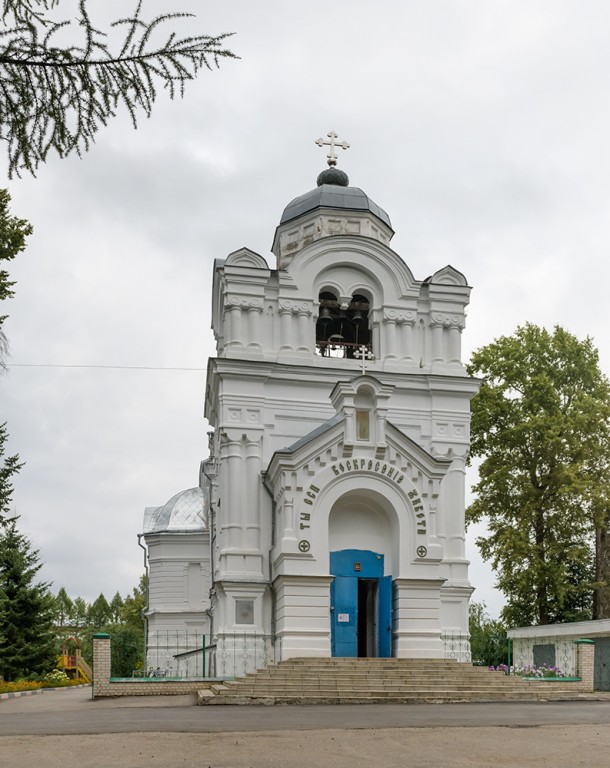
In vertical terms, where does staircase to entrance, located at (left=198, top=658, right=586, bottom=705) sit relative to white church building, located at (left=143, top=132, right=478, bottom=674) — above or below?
below

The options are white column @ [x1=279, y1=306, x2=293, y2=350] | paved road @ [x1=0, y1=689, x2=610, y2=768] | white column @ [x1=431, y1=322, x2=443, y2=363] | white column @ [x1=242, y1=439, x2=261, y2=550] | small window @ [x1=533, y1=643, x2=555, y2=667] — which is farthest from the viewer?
small window @ [x1=533, y1=643, x2=555, y2=667]

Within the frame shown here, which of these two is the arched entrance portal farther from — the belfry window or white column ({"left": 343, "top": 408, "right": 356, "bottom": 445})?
the belfry window

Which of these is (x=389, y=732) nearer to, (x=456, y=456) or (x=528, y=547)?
(x=456, y=456)

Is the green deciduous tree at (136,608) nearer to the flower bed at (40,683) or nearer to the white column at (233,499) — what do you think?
the flower bed at (40,683)

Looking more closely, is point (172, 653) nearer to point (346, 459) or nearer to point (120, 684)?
point (120, 684)

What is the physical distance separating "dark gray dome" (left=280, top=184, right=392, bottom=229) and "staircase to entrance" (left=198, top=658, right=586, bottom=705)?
42.9 ft

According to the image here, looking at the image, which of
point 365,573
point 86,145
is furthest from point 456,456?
point 86,145

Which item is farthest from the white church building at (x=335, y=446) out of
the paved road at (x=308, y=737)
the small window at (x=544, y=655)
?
the paved road at (x=308, y=737)

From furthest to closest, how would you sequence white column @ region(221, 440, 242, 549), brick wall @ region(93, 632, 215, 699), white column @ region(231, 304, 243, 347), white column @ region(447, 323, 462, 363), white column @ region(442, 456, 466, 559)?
1. white column @ region(447, 323, 462, 363)
2. white column @ region(231, 304, 243, 347)
3. white column @ region(442, 456, 466, 559)
4. white column @ region(221, 440, 242, 549)
5. brick wall @ region(93, 632, 215, 699)

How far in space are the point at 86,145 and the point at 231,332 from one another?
1841 cm

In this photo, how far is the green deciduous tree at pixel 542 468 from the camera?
30.9 meters

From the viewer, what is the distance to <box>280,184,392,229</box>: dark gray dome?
28.1 m

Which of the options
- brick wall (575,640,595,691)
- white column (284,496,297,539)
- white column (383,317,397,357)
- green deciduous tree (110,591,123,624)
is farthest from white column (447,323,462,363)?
green deciduous tree (110,591,123,624)

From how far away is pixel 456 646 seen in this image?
949 inches
